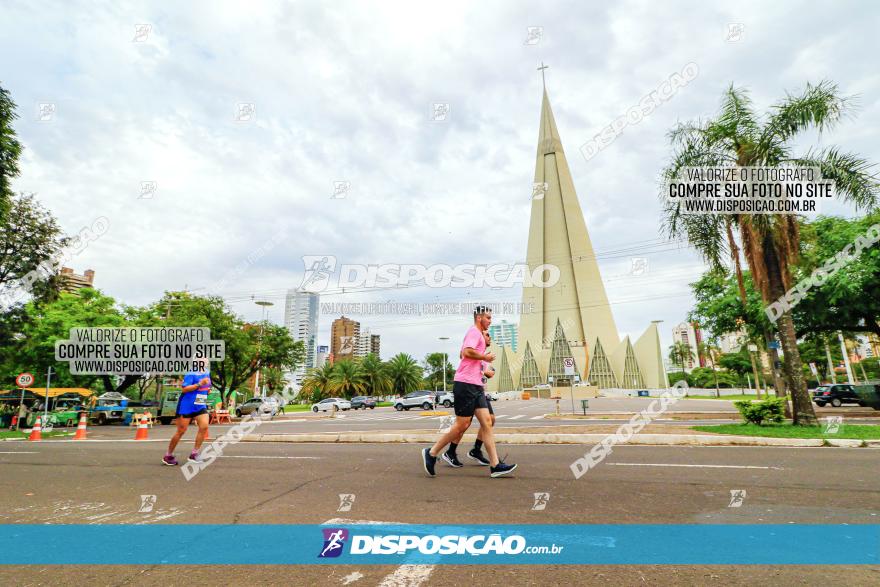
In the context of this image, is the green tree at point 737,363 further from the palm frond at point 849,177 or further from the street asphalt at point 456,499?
the street asphalt at point 456,499

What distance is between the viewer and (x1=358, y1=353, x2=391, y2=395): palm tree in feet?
214

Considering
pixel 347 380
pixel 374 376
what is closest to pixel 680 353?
pixel 374 376

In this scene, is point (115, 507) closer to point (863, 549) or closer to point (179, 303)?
point (863, 549)

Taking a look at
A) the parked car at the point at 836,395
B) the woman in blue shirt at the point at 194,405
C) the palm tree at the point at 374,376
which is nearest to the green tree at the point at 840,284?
the parked car at the point at 836,395

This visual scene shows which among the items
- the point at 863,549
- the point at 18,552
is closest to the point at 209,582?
the point at 18,552

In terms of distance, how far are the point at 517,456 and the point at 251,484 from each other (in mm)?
4096

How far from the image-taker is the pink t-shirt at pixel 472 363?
5484mm

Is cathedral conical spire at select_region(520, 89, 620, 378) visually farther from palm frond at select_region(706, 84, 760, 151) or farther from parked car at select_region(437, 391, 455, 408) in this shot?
palm frond at select_region(706, 84, 760, 151)

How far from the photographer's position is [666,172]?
510 inches

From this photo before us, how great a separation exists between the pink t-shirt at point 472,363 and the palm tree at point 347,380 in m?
58.8

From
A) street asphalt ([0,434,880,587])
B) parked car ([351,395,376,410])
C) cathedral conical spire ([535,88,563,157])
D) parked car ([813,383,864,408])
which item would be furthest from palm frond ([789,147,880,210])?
cathedral conical spire ([535,88,563,157])

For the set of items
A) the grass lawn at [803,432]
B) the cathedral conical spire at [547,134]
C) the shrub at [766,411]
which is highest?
the cathedral conical spire at [547,134]

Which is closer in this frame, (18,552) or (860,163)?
(18,552)

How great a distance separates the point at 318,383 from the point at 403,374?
1296cm
